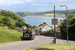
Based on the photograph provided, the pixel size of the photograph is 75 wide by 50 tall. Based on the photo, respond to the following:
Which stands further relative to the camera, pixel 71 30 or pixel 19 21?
pixel 19 21

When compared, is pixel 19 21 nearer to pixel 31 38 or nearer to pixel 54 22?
pixel 31 38

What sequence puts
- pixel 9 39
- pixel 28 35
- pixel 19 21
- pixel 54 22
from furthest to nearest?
1. pixel 19 21
2. pixel 28 35
3. pixel 9 39
4. pixel 54 22

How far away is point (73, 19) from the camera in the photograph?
43.6 meters

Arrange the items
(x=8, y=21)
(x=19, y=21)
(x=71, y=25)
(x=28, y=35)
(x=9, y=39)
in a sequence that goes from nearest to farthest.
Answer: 1. (x=9, y=39)
2. (x=28, y=35)
3. (x=71, y=25)
4. (x=8, y=21)
5. (x=19, y=21)

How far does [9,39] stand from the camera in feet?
102

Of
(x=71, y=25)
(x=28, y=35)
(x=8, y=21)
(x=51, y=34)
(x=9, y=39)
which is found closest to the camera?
(x=9, y=39)

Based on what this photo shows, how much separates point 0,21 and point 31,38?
28.9m

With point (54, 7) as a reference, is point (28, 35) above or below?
below

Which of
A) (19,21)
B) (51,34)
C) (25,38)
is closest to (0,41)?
(25,38)

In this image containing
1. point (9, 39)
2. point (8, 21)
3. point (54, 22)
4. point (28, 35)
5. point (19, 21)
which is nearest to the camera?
point (54, 22)

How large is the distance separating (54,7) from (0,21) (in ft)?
125

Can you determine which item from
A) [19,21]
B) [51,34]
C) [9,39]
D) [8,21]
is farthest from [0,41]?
[19,21]

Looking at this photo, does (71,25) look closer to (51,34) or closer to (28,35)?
(28,35)

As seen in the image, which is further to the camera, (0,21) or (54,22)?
(0,21)
